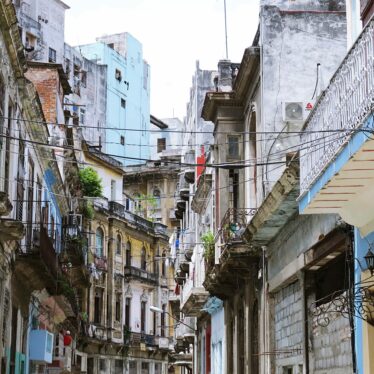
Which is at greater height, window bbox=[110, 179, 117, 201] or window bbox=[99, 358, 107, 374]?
window bbox=[110, 179, 117, 201]

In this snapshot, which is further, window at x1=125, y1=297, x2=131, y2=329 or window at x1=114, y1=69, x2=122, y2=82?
window at x1=114, y1=69, x2=122, y2=82

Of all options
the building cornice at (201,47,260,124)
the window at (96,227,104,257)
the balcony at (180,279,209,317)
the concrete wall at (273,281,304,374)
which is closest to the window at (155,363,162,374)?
the window at (96,227,104,257)

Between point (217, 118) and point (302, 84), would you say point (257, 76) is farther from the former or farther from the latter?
point (217, 118)

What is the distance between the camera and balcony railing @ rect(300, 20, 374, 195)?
28.5ft

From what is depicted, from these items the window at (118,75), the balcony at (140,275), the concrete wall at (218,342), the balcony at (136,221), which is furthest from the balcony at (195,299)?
the window at (118,75)

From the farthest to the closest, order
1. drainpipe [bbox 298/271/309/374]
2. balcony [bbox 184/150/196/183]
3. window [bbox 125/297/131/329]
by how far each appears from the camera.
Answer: window [bbox 125/297/131/329] < balcony [bbox 184/150/196/183] < drainpipe [bbox 298/271/309/374]

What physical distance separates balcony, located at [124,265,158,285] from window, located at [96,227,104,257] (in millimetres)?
3425

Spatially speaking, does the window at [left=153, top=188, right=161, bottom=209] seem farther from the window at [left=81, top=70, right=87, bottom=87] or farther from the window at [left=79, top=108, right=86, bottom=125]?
the window at [left=81, top=70, right=87, bottom=87]

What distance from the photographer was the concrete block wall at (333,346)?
39.7 feet

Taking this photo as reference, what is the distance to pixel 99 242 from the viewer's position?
52781mm

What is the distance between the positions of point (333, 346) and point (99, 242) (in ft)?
133

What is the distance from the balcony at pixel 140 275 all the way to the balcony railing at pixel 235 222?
1384 inches

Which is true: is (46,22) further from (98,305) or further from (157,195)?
(98,305)

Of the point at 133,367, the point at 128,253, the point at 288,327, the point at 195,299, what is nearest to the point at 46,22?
the point at 128,253
